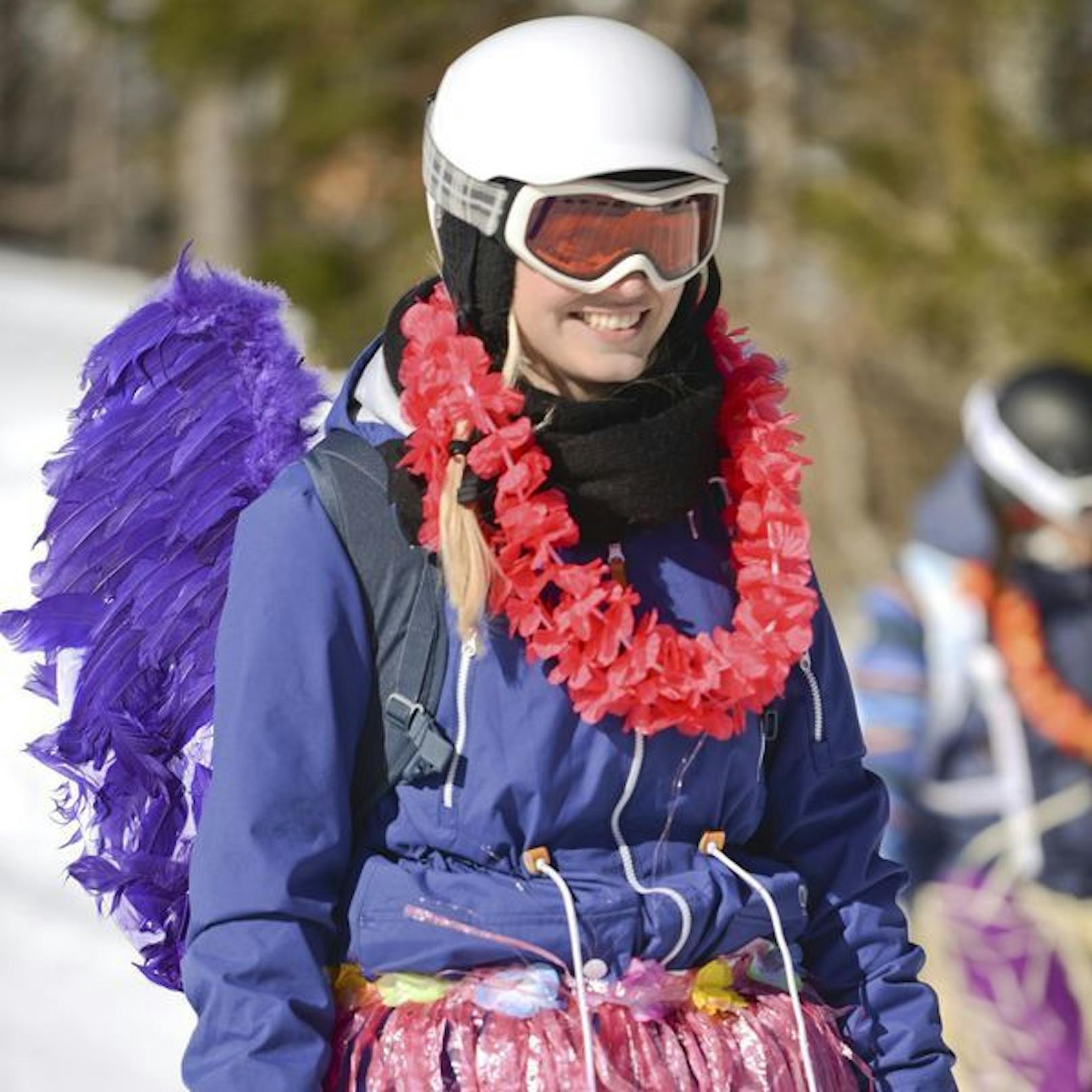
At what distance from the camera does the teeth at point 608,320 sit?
2.46 m

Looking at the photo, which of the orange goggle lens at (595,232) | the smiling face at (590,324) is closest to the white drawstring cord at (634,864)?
the smiling face at (590,324)

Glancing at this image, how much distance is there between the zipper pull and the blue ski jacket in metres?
0.02

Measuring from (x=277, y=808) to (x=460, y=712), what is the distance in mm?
209

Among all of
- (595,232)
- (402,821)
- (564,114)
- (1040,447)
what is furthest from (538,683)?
(1040,447)

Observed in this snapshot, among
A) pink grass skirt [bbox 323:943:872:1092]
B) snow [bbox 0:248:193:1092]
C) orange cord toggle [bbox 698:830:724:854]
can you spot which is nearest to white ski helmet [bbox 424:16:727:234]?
orange cord toggle [bbox 698:830:724:854]

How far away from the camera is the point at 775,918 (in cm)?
245

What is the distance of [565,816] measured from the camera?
2.36 m

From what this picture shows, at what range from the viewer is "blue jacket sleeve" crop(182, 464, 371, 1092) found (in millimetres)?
2250

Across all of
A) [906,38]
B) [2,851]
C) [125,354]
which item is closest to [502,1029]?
[125,354]

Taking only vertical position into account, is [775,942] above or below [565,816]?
below

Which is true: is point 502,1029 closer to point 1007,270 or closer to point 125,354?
point 125,354

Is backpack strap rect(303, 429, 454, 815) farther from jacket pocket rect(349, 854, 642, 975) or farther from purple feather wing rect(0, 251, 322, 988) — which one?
purple feather wing rect(0, 251, 322, 988)

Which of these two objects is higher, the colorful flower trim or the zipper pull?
the zipper pull

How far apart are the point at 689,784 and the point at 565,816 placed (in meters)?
0.16
